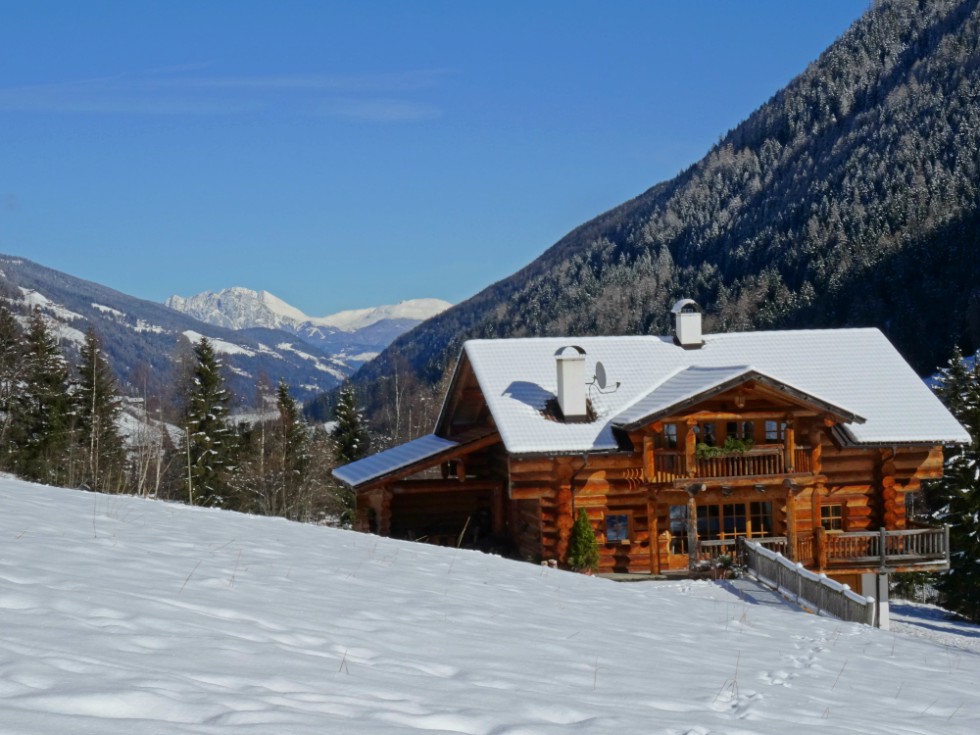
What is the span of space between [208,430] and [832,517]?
31.4 metres

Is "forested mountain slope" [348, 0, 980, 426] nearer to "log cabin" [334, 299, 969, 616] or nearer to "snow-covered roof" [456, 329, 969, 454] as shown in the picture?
"snow-covered roof" [456, 329, 969, 454]

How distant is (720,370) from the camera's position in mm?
24500

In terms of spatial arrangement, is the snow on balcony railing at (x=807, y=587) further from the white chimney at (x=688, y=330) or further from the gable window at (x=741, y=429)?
the white chimney at (x=688, y=330)

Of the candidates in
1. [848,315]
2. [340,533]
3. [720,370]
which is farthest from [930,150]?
[340,533]

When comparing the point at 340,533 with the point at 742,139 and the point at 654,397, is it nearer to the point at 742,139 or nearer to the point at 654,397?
the point at 654,397

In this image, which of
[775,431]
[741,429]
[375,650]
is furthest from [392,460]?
[375,650]

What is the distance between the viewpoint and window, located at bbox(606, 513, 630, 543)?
25.2 meters

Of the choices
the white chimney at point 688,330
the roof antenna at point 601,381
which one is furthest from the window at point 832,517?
the roof antenna at point 601,381

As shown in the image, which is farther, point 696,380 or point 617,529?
point 617,529

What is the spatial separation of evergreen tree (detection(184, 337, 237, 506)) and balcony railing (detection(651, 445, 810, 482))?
93.0 feet

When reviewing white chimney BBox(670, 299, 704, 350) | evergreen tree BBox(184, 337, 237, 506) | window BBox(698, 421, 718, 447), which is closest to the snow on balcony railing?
window BBox(698, 421, 718, 447)

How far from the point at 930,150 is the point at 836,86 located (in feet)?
176

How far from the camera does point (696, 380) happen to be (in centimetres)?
2467

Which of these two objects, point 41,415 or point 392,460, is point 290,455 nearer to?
point 41,415
